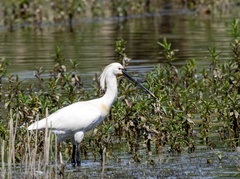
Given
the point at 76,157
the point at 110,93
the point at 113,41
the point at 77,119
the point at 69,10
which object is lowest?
the point at 76,157

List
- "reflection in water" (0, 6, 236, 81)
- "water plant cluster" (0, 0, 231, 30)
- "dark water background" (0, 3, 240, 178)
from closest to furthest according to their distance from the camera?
"dark water background" (0, 3, 240, 178) < "reflection in water" (0, 6, 236, 81) < "water plant cluster" (0, 0, 231, 30)

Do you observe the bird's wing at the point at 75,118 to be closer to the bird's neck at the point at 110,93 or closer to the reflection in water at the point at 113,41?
the bird's neck at the point at 110,93

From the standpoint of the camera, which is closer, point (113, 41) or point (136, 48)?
point (136, 48)

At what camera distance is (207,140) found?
1024 centimetres

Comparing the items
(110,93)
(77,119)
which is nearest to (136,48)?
(110,93)

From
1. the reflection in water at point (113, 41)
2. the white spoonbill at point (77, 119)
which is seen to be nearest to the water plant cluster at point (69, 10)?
the reflection in water at point (113, 41)

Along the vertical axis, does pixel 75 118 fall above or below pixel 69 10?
below

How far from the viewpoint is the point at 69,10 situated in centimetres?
2720

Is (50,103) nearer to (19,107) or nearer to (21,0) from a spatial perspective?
(19,107)

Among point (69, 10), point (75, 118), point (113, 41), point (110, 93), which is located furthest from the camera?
point (69, 10)

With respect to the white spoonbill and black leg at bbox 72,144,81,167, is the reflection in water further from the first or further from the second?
black leg at bbox 72,144,81,167

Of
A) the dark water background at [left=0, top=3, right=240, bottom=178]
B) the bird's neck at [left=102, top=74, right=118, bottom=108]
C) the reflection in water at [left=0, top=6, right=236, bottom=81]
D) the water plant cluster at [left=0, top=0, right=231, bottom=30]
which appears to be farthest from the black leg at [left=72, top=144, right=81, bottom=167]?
the water plant cluster at [left=0, top=0, right=231, bottom=30]

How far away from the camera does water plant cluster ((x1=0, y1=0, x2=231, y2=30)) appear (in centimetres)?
2688

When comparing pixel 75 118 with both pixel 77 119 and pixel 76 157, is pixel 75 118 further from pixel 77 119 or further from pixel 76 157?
pixel 76 157
